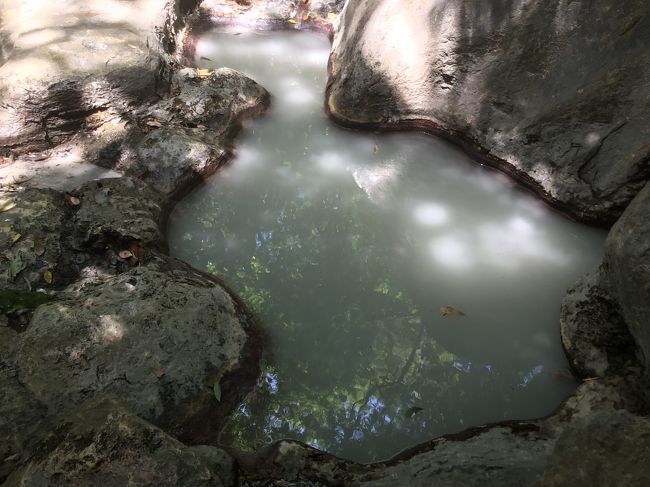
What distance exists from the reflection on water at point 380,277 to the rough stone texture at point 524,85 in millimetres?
246

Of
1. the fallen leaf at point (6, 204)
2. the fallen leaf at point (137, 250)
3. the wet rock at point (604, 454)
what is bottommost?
the fallen leaf at point (137, 250)

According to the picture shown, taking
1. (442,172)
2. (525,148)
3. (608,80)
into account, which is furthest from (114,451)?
(608,80)

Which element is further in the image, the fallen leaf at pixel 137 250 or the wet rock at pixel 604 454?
the fallen leaf at pixel 137 250

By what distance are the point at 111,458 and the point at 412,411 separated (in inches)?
69.9

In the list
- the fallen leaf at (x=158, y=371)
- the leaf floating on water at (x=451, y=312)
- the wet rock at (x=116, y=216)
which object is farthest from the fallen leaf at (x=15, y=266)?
the leaf floating on water at (x=451, y=312)

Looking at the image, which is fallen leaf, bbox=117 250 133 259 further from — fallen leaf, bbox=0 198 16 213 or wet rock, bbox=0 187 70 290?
fallen leaf, bbox=0 198 16 213

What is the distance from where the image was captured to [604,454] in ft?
6.64

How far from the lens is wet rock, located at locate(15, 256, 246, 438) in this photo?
2.56 m

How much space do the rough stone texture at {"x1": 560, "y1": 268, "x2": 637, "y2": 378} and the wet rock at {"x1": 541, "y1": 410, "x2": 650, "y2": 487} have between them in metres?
0.80

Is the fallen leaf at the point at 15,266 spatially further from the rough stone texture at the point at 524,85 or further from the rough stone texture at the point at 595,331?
the rough stone texture at the point at 595,331

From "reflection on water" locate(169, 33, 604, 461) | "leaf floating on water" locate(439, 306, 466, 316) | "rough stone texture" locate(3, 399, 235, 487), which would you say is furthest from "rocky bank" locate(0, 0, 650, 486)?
"leaf floating on water" locate(439, 306, 466, 316)

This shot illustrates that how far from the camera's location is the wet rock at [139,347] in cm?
256

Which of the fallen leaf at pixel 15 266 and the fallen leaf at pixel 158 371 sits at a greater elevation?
the fallen leaf at pixel 158 371

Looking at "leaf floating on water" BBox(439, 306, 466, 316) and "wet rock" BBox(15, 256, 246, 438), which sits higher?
"leaf floating on water" BBox(439, 306, 466, 316)
